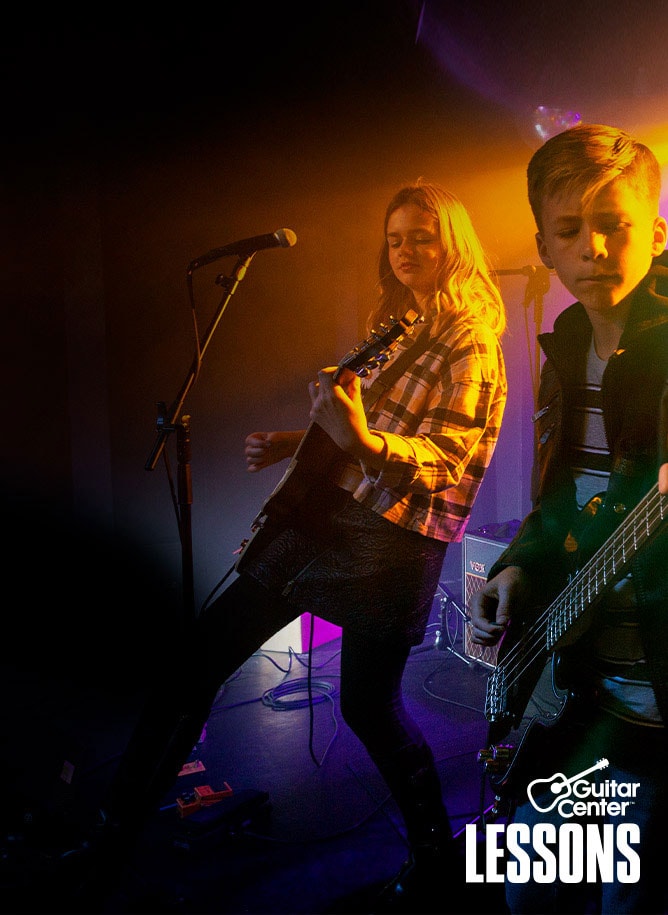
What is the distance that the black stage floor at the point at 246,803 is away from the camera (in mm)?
1993

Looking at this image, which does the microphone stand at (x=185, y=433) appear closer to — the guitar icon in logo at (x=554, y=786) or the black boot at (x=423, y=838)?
the black boot at (x=423, y=838)

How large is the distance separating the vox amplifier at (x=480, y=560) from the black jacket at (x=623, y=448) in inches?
93.6

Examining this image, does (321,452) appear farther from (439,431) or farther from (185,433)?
(185,433)

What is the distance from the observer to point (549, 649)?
1292 millimetres

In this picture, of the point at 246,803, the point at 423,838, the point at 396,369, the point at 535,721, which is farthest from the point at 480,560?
the point at 535,721

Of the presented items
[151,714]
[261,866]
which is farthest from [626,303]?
[261,866]

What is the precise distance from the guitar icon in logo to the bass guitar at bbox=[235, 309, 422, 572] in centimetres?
82

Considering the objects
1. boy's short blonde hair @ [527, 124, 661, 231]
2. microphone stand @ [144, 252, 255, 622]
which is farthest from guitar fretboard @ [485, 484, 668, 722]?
microphone stand @ [144, 252, 255, 622]

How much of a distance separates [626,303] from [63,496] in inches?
130

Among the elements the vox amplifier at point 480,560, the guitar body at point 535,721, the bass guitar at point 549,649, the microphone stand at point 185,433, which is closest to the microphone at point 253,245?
the microphone stand at point 185,433

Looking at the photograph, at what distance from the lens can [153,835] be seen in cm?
235

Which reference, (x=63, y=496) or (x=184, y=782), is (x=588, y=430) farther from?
(x=63, y=496)

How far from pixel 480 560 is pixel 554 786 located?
8.32 feet

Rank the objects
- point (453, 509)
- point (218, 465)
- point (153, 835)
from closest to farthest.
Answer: point (453, 509), point (153, 835), point (218, 465)
